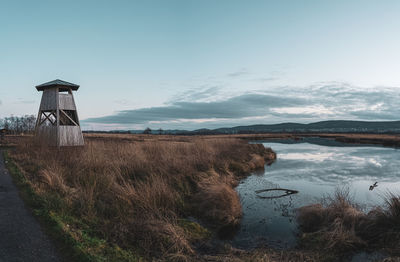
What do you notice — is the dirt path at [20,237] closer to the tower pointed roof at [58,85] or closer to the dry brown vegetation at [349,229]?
the dry brown vegetation at [349,229]

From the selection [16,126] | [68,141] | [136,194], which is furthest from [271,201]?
[16,126]

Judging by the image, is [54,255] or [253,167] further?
[253,167]

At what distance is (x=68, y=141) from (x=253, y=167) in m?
15.6

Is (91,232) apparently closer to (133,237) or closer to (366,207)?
(133,237)

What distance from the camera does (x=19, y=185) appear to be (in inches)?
356

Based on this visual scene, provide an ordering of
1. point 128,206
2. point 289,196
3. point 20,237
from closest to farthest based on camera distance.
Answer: point 20,237 → point 128,206 → point 289,196

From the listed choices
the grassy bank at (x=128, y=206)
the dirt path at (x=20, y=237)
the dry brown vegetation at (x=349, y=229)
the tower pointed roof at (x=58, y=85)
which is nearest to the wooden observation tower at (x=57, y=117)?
the tower pointed roof at (x=58, y=85)

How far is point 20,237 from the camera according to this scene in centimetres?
495

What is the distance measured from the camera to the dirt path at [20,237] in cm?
429

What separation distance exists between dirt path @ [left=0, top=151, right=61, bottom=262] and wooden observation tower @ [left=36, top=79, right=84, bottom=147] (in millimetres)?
14084

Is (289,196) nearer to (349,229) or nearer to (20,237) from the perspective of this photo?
(349,229)

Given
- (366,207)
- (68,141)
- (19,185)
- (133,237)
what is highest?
(68,141)

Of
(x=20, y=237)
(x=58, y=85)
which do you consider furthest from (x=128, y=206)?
(x=58, y=85)

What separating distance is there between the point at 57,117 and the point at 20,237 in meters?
16.9
